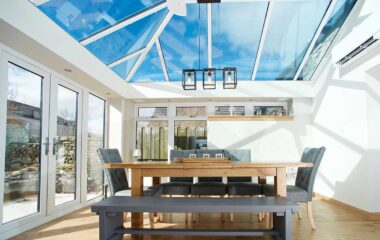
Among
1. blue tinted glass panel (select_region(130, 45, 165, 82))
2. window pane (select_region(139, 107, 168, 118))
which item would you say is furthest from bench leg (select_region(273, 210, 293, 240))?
window pane (select_region(139, 107, 168, 118))

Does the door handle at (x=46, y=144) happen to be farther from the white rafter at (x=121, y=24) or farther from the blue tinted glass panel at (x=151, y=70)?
the blue tinted glass panel at (x=151, y=70)

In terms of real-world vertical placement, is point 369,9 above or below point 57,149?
above

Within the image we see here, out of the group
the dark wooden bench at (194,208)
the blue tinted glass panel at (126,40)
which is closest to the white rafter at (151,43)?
the blue tinted glass panel at (126,40)

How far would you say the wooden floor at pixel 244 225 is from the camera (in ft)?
11.3

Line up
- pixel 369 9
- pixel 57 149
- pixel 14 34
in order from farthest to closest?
pixel 57 149 < pixel 369 9 < pixel 14 34

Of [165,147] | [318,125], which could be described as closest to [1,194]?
[165,147]

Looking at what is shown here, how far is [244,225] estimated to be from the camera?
390cm

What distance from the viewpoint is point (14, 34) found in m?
3.16

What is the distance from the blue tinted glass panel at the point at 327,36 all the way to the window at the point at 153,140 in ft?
11.1

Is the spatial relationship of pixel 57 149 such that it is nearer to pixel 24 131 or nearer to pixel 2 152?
pixel 24 131

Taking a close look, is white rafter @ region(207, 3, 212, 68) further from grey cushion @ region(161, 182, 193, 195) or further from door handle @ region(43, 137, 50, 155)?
door handle @ region(43, 137, 50, 155)

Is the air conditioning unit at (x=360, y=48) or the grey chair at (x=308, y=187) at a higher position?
the air conditioning unit at (x=360, y=48)

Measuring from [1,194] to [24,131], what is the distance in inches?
34.1

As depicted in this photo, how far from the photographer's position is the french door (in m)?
3.58
